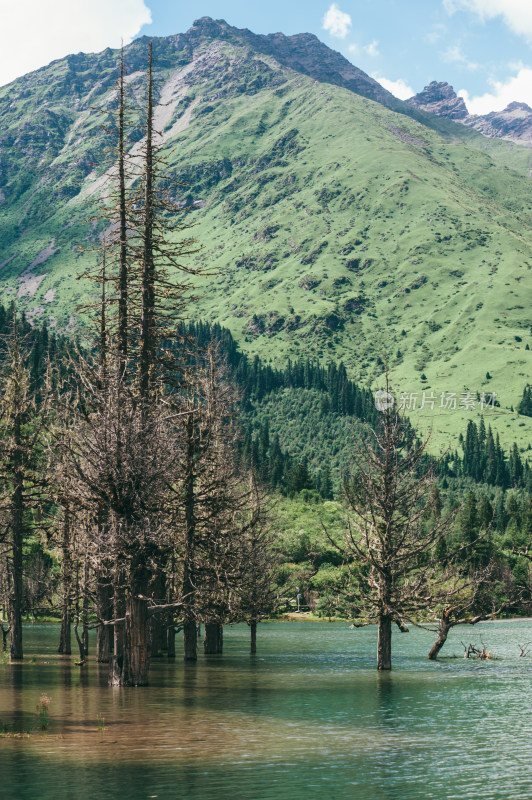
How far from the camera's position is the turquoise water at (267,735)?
21.6 m

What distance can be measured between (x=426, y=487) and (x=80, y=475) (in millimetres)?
20406

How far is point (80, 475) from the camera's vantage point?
3694 centimetres

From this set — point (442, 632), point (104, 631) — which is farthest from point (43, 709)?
point (442, 632)

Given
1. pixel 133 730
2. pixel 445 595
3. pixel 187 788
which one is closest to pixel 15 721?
pixel 133 730

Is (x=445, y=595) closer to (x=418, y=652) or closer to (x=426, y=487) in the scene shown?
(x=426, y=487)

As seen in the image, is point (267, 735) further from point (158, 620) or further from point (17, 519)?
point (158, 620)

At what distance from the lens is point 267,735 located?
29.1 meters

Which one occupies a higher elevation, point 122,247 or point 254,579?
point 122,247

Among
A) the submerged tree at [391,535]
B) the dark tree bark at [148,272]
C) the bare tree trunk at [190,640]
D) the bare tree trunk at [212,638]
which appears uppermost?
the dark tree bark at [148,272]

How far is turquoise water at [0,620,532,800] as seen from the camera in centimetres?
2164

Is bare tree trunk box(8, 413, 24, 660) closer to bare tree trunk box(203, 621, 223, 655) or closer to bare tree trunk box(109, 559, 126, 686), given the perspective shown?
bare tree trunk box(109, 559, 126, 686)

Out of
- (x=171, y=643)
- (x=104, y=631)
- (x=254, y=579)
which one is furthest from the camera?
(x=254, y=579)

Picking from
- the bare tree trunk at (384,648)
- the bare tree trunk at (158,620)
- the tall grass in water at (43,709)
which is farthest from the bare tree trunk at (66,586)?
the bare tree trunk at (384,648)

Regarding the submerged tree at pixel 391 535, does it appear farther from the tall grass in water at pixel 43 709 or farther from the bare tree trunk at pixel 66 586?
the tall grass in water at pixel 43 709
